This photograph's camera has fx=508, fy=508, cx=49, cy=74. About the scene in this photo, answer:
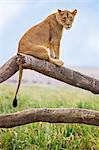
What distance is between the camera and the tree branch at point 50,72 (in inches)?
73.0

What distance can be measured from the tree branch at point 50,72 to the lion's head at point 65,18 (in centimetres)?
19

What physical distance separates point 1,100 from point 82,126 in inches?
21.3

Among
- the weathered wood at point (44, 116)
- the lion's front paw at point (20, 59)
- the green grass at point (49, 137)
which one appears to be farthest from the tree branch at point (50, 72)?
the green grass at point (49, 137)

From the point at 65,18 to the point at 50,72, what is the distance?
0.24m

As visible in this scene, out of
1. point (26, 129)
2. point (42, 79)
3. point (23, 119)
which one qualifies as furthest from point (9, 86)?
point (23, 119)

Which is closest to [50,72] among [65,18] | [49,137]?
[65,18]

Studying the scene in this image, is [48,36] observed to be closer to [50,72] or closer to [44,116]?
[50,72]

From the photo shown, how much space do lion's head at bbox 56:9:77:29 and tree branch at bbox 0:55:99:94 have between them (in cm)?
19

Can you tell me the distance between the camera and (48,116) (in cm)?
194

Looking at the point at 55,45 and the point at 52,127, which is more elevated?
the point at 55,45

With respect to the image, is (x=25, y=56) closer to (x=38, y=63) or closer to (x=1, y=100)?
(x=38, y=63)

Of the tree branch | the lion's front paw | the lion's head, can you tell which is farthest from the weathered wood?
the lion's head

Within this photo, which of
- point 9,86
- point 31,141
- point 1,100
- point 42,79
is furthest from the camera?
point 42,79

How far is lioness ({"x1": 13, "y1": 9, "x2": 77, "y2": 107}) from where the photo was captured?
76.4 inches
